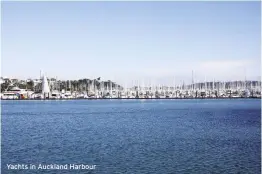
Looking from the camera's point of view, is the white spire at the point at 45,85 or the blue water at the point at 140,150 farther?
the white spire at the point at 45,85

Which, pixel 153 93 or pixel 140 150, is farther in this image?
pixel 153 93

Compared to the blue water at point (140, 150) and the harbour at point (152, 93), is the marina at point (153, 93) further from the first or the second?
the blue water at point (140, 150)

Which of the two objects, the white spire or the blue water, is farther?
the white spire

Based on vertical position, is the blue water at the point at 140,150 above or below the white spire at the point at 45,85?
below

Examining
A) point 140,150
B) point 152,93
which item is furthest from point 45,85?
point 140,150

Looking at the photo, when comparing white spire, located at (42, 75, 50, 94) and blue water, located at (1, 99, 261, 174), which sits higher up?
white spire, located at (42, 75, 50, 94)

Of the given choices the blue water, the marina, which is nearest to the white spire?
the marina

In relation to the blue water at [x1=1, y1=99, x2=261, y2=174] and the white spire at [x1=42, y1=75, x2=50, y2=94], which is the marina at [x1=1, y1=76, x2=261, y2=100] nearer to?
the white spire at [x1=42, y1=75, x2=50, y2=94]

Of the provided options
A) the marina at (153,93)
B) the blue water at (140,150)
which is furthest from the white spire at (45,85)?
the blue water at (140,150)

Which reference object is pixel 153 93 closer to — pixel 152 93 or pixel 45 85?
pixel 152 93

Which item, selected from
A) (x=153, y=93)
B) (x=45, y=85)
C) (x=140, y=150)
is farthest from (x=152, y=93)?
(x=140, y=150)

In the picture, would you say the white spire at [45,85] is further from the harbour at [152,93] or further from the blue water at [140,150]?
the blue water at [140,150]

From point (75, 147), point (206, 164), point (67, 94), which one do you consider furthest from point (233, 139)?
point (67, 94)

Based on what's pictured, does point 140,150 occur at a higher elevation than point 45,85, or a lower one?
lower
